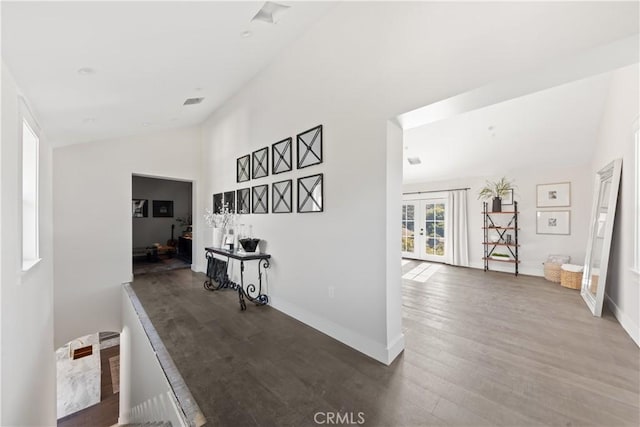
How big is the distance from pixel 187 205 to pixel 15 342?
7945 mm

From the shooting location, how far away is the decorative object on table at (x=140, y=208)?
812 cm

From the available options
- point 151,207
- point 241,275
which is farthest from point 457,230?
point 151,207

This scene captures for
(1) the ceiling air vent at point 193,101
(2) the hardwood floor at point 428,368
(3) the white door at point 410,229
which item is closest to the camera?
(2) the hardwood floor at point 428,368

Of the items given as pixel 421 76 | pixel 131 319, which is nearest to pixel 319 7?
pixel 421 76

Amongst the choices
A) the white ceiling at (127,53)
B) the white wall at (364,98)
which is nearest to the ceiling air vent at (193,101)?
the white ceiling at (127,53)

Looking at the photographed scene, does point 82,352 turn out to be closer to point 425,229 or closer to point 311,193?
point 311,193

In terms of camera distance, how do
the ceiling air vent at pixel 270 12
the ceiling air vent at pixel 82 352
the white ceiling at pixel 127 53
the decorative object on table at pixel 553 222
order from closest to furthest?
the white ceiling at pixel 127 53 < the ceiling air vent at pixel 270 12 < the decorative object on table at pixel 553 222 < the ceiling air vent at pixel 82 352

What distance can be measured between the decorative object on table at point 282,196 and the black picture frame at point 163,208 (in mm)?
6923

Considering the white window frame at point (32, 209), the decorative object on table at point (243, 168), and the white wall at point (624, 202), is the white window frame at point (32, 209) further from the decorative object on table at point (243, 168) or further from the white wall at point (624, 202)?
the white wall at point (624, 202)

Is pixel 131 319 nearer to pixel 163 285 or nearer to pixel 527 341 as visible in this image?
pixel 163 285

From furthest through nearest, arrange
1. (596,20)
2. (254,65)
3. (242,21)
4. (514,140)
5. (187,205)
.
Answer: (187,205) → (514,140) → (254,65) → (242,21) → (596,20)

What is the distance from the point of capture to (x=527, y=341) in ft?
8.21

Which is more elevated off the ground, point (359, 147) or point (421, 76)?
point (421, 76)

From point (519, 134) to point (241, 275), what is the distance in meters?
5.18
